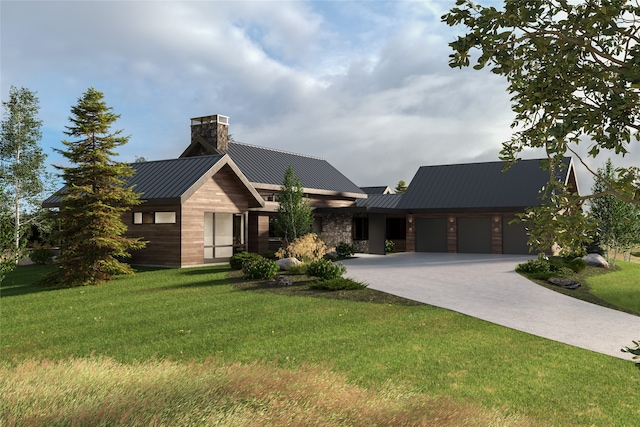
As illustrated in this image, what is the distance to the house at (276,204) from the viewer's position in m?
23.7

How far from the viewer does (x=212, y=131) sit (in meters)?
30.5

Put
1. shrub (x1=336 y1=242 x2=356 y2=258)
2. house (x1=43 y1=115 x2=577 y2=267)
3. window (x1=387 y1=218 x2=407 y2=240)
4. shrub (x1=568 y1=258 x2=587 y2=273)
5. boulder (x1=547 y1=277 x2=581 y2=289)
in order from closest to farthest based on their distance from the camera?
boulder (x1=547 y1=277 x2=581 y2=289), shrub (x1=568 y1=258 x2=587 y2=273), house (x1=43 y1=115 x2=577 y2=267), shrub (x1=336 y1=242 x2=356 y2=258), window (x1=387 y1=218 x2=407 y2=240)

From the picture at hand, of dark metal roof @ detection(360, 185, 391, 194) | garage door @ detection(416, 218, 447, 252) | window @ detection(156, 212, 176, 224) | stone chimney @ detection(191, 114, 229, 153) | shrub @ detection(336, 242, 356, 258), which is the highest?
stone chimney @ detection(191, 114, 229, 153)

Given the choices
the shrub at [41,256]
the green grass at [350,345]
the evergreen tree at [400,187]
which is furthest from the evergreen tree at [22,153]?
the evergreen tree at [400,187]

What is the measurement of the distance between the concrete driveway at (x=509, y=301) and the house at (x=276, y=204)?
677 cm

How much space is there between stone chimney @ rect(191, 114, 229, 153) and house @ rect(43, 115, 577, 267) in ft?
0.19

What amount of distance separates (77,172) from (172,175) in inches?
205

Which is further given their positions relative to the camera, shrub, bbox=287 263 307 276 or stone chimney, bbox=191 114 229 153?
stone chimney, bbox=191 114 229 153

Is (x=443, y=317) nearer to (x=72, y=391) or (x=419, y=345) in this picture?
(x=419, y=345)

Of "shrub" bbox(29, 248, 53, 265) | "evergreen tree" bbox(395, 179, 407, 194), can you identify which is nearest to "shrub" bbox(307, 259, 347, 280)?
"shrub" bbox(29, 248, 53, 265)

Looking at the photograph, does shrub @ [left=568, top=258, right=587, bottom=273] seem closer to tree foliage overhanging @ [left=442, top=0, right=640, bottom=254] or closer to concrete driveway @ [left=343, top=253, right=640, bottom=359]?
concrete driveway @ [left=343, top=253, right=640, bottom=359]

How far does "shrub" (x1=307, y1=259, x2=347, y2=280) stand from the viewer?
1762 cm

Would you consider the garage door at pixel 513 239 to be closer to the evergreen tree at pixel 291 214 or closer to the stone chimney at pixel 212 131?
the evergreen tree at pixel 291 214

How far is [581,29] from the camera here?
4.28 meters
